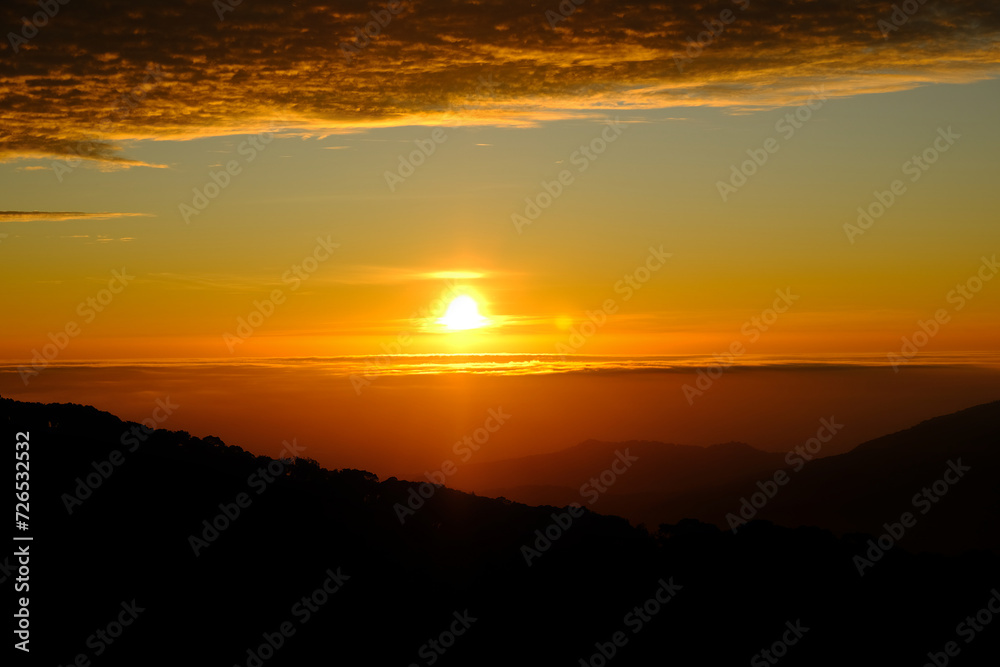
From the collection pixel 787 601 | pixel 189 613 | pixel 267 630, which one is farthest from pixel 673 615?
pixel 189 613

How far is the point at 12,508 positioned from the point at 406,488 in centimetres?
2606

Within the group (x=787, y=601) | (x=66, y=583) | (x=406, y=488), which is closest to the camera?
(x=66, y=583)

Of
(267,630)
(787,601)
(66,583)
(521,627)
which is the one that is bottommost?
(787,601)

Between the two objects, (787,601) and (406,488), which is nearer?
(787,601)

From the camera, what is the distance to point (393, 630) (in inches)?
1772

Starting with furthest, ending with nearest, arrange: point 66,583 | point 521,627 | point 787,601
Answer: point 787,601 → point 521,627 → point 66,583

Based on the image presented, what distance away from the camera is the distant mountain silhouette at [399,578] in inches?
1684

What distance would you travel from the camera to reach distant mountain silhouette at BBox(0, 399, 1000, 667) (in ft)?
140

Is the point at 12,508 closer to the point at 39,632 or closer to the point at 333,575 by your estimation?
the point at 39,632

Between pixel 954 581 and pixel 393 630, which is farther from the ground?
pixel 393 630

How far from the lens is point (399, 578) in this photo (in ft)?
163

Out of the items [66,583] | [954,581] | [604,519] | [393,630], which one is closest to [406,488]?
[604,519]

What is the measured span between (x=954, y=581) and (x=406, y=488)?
1480 inches

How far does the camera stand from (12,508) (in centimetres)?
4494
